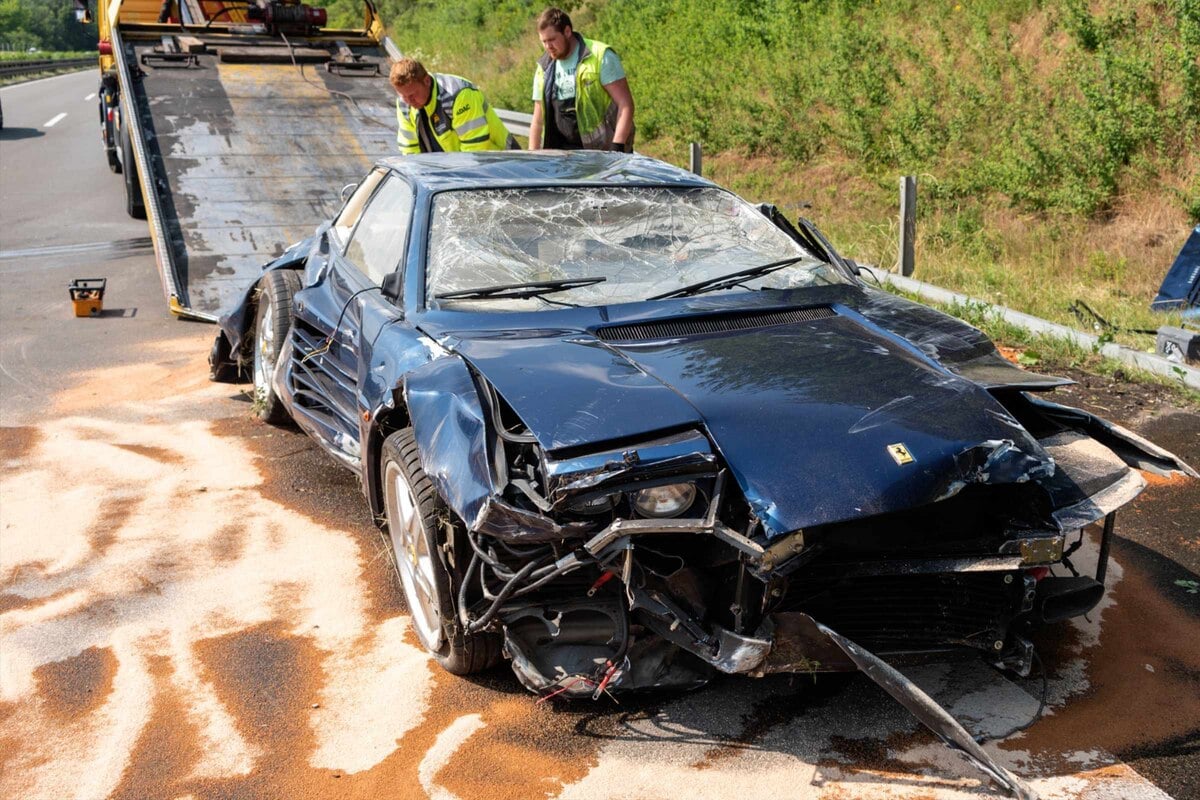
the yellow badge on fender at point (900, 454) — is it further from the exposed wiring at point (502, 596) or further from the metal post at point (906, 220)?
the metal post at point (906, 220)

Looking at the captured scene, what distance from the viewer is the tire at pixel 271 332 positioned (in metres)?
6.18

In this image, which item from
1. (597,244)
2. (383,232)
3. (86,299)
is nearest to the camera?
(597,244)

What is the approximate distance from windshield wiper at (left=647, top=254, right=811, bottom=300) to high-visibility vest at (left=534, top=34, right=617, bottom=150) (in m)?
3.08

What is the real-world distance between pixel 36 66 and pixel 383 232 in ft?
160

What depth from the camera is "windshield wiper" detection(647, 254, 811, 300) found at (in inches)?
176

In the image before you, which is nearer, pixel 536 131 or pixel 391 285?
pixel 391 285

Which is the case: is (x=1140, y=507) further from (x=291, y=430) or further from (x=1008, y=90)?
(x=1008, y=90)

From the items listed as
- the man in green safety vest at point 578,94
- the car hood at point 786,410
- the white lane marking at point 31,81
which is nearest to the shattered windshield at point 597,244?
the car hood at point 786,410

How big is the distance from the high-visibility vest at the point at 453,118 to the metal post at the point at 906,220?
11.9 ft

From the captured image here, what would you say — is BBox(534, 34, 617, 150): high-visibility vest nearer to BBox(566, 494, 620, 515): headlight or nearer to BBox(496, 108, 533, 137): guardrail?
BBox(566, 494, 620, 515): headlight

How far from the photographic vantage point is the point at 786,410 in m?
3.49

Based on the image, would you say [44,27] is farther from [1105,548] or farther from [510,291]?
[1105,548]

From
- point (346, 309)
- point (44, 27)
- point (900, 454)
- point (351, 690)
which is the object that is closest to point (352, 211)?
point (346, 309)

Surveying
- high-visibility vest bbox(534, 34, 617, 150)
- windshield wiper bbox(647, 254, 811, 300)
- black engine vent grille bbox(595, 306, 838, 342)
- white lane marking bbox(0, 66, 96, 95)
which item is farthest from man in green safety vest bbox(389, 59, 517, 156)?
white lane marking bbox(0, 66, 96, 95)
